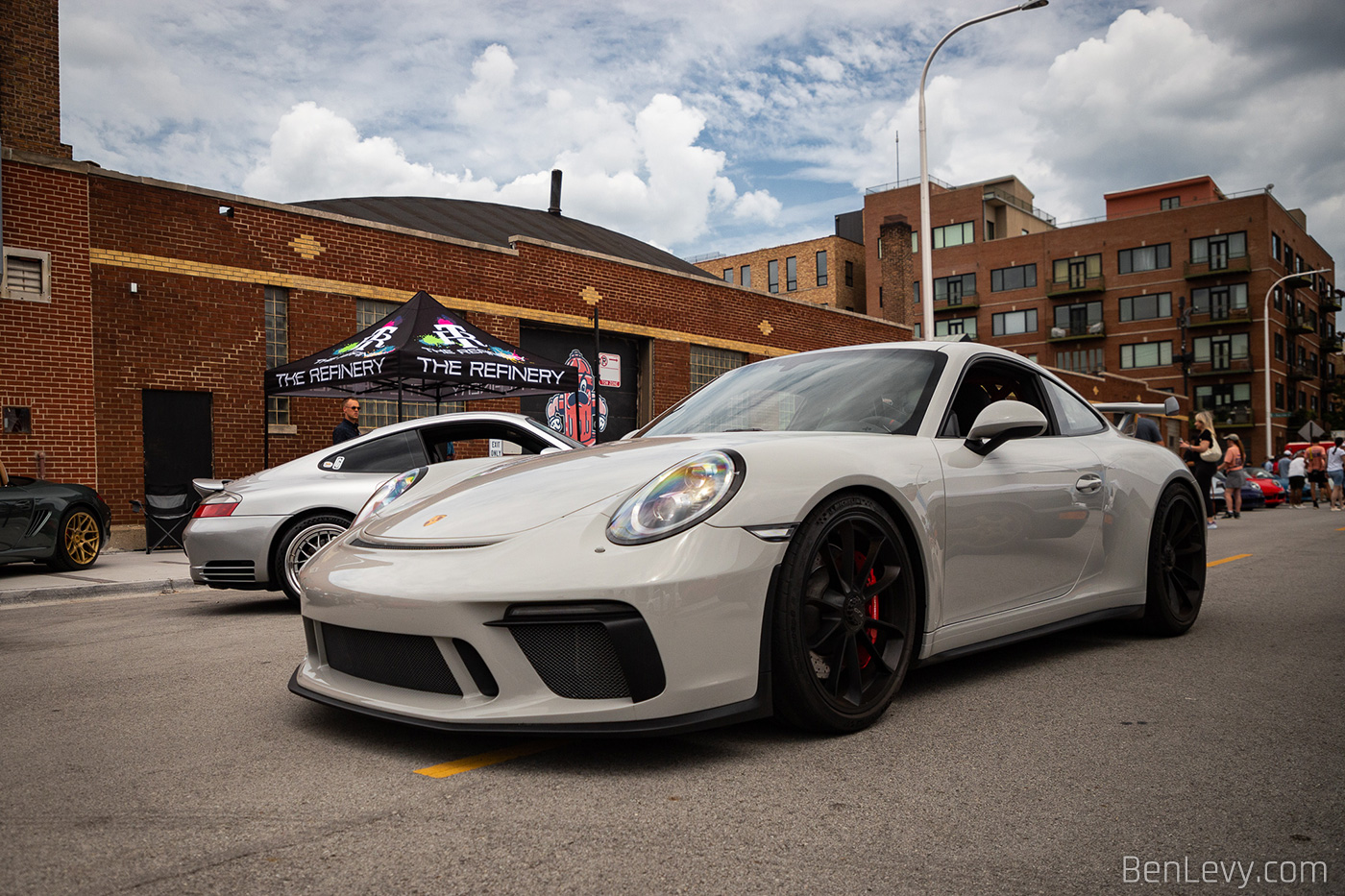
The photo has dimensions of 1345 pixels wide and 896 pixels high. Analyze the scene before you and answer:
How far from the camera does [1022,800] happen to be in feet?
8.51

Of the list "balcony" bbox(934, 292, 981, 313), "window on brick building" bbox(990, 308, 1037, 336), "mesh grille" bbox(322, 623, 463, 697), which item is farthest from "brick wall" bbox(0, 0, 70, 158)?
"window on brick building" bbox(990, 308, 1037, 336)

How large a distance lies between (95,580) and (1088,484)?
8721 millimetres

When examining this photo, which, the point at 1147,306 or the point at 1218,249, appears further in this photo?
the point at 1147,306

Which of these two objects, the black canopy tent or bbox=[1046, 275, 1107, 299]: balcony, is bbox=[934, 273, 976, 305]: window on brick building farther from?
the black canopy tent

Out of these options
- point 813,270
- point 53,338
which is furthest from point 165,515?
point 813,270

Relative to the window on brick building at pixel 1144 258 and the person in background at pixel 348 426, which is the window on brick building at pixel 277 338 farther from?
the window on brick building at pixel 1144 258

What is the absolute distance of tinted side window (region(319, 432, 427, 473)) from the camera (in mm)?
7281

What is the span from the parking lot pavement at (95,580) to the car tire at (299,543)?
9.48 ft

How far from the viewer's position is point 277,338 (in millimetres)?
Result: 15805

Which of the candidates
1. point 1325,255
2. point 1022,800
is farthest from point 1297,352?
point 1022,800

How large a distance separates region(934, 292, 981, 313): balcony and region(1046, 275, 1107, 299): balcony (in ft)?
14.8

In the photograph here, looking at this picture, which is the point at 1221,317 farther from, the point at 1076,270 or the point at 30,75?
the point at 30,75

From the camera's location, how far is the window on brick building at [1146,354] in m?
58.8

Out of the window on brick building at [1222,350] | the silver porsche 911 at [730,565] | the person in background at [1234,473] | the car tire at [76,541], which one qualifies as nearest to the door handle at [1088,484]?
the silver porsche 911 at [730,565]
